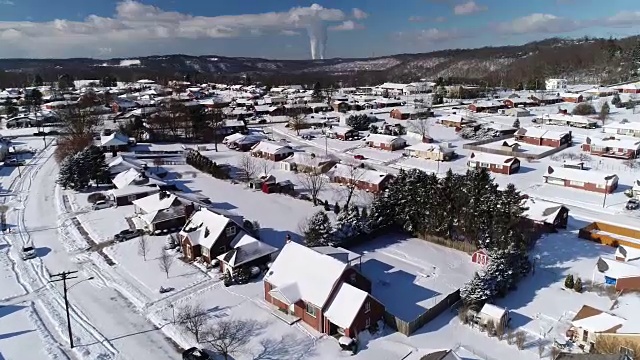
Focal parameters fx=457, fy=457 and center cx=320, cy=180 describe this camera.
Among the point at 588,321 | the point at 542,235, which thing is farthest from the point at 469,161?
the point at 588,321

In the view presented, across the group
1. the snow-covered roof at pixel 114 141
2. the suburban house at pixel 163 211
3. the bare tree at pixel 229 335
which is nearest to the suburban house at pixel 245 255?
the bare tree at pixel 229 335

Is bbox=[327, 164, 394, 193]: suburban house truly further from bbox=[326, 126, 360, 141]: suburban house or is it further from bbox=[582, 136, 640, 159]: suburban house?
bbox=[582, 136, 640, 159]: suburban house

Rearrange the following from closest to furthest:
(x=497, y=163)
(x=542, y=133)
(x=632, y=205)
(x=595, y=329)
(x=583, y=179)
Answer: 1. (x=595, y=329)
2. (x=632, y=205)
3. (x=583, y=179)
4. (x=497, y=163)
5. (x=542, y=133)

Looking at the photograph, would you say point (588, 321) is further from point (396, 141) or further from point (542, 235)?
point (396, 141)

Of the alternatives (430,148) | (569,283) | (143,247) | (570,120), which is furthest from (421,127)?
(143,247)

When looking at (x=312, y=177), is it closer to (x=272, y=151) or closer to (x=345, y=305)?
(x=272, y=151)

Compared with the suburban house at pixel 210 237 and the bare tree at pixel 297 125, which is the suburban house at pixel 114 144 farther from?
the suburban house at pixel 210 237
